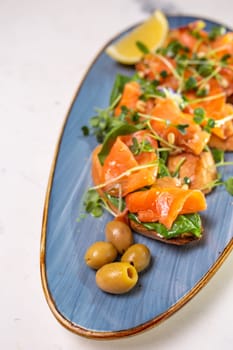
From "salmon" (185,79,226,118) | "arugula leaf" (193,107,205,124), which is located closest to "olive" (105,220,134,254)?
"arugula leaf" (193,107,205,124)

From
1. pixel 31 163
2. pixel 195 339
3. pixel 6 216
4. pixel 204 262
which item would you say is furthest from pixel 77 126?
pixel 195 339

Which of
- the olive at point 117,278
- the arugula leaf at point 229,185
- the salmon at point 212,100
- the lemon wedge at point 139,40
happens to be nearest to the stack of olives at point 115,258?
the olive at point 117,278

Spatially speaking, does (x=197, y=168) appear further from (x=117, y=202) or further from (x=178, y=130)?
(x=117, y=202)

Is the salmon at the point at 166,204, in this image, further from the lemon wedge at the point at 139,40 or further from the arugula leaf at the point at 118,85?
the lemon wedge at the point at 139,40

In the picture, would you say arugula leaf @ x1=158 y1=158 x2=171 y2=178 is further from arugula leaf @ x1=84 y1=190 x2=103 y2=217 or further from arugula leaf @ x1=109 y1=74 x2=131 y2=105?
arugula leaf @ x1=109 y1=74 x2=131 y2=105

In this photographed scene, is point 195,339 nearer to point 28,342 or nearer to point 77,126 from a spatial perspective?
point 28,342

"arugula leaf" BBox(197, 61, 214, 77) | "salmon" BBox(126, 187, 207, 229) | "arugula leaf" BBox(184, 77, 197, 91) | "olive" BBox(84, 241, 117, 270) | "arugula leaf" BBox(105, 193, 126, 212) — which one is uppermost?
"arugula leaf" BBox(197, 61, 214, 77)
